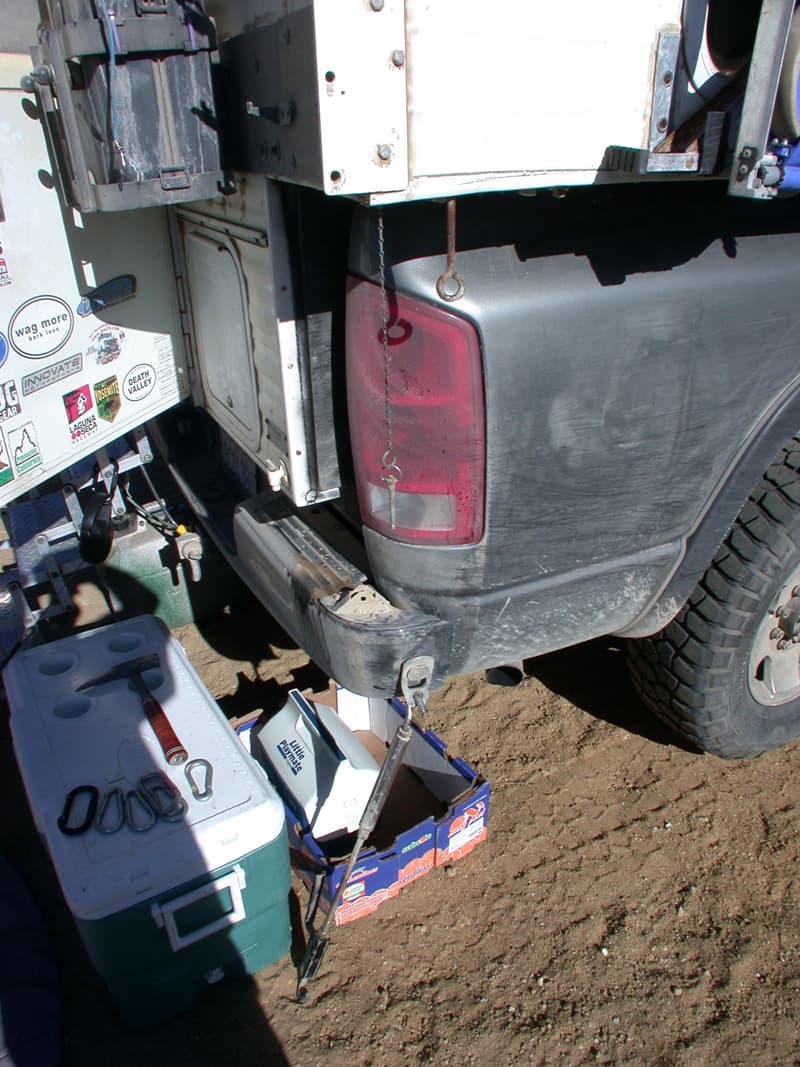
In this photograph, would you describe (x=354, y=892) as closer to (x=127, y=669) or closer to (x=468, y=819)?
(x=468, y=819)

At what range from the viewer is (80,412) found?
2598mm

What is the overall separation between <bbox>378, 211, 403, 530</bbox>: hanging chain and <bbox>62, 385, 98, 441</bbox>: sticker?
1255mm

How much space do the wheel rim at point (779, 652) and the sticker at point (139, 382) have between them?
2163 millimetres

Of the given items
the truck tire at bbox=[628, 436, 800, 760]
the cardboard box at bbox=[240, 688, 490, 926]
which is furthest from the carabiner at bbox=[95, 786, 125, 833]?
the truck tire at bbox=[628, 436, 800, 760]

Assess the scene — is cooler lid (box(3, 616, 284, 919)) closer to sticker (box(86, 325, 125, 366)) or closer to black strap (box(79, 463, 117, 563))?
black strap (box(79, 463, 117, 563))

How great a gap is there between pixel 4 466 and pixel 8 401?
0.65 feet

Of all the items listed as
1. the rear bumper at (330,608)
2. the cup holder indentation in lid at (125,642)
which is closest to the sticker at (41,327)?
the rear bumper at (330,608)

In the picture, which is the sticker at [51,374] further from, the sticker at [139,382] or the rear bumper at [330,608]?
the rear bumper at [330,608]

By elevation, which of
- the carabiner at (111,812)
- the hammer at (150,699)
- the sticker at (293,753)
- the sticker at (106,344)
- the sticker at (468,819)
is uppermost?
the sticker at (106,344)

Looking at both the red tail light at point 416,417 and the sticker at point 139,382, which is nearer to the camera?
the red tail light at point 416,417

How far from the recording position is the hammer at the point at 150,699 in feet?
7.38

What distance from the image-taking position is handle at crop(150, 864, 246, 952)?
196 centimetres

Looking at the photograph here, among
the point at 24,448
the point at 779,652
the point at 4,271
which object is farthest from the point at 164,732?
the point at 779,652

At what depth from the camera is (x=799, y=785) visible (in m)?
2.79
